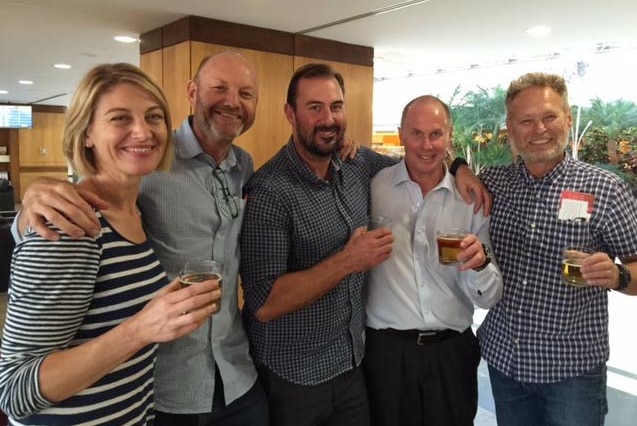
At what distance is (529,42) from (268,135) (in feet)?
8.91

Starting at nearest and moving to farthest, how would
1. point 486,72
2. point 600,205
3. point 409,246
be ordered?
1. point 600,205
2. point 409,246
3. point 486,72

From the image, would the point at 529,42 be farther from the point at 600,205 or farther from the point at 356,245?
the point at 356,245

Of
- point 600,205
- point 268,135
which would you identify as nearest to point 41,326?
point 600,205

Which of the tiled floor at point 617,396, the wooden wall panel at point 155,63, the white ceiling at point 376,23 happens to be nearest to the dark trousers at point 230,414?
the tiled floor at point 617,396

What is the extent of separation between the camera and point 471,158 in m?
5.46

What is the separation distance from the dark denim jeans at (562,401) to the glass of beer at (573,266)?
1.43ft

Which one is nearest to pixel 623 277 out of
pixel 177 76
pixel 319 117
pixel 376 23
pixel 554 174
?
pixel 554 174

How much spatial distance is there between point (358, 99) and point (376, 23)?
3.57ft

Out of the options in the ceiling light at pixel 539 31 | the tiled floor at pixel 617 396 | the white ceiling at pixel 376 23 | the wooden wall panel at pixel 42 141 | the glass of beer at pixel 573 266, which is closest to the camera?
the glass of beer at pixel 573 266

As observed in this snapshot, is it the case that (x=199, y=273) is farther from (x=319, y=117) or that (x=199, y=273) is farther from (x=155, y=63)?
(x=155, y=63)

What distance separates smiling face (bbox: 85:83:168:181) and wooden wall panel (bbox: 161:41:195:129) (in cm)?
Answer: 304

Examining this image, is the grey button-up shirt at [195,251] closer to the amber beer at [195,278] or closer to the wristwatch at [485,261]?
the amber beer at [195,278]

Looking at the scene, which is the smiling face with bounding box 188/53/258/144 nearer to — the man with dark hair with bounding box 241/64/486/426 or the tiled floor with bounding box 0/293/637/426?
the man with dark hair with bounding box 241/64/486/426

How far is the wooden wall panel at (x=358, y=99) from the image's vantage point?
537cm
